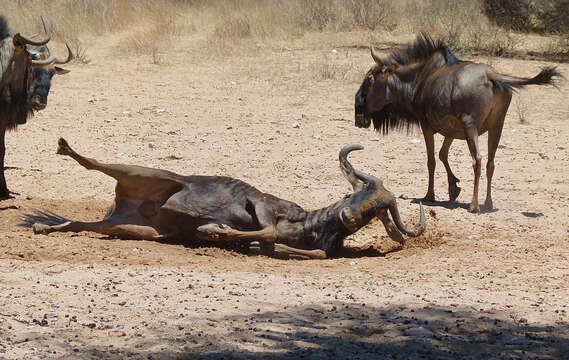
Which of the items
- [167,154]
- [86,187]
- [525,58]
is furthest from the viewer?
[525,58]

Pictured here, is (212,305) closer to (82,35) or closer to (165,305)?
(165,305)

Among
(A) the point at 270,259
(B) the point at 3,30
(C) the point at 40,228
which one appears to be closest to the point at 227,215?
(A) the point at 270,259

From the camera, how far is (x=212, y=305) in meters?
6.02

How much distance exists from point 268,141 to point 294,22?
9557 mm

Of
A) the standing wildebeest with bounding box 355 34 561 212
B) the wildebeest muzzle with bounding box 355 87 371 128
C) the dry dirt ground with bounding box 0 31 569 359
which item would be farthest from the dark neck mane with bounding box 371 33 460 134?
the dry dirt ground with bounding box 0 31 569 359

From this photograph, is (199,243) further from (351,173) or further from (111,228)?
(351,173)

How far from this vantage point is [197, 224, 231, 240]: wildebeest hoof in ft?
25.9

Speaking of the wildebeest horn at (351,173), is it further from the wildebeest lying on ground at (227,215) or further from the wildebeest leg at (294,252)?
the wildebeest leg at (294,252)

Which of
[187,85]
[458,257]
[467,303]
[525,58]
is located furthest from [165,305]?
[525,58]

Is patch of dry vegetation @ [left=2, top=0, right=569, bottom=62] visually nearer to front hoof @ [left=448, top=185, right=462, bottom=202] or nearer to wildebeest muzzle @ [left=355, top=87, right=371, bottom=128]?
wildebeest muzzle @ [left=355, top=87, right=371, bottom=128]

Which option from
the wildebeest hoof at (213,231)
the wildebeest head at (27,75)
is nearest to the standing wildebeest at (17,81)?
the wildebeest head at (27,75)

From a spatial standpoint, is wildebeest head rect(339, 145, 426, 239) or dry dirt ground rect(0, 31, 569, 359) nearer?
dry dirt ground rect(0, 31, 569, 359)

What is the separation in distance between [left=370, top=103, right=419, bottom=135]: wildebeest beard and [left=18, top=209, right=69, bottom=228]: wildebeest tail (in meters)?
4.00

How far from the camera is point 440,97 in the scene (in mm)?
10047
